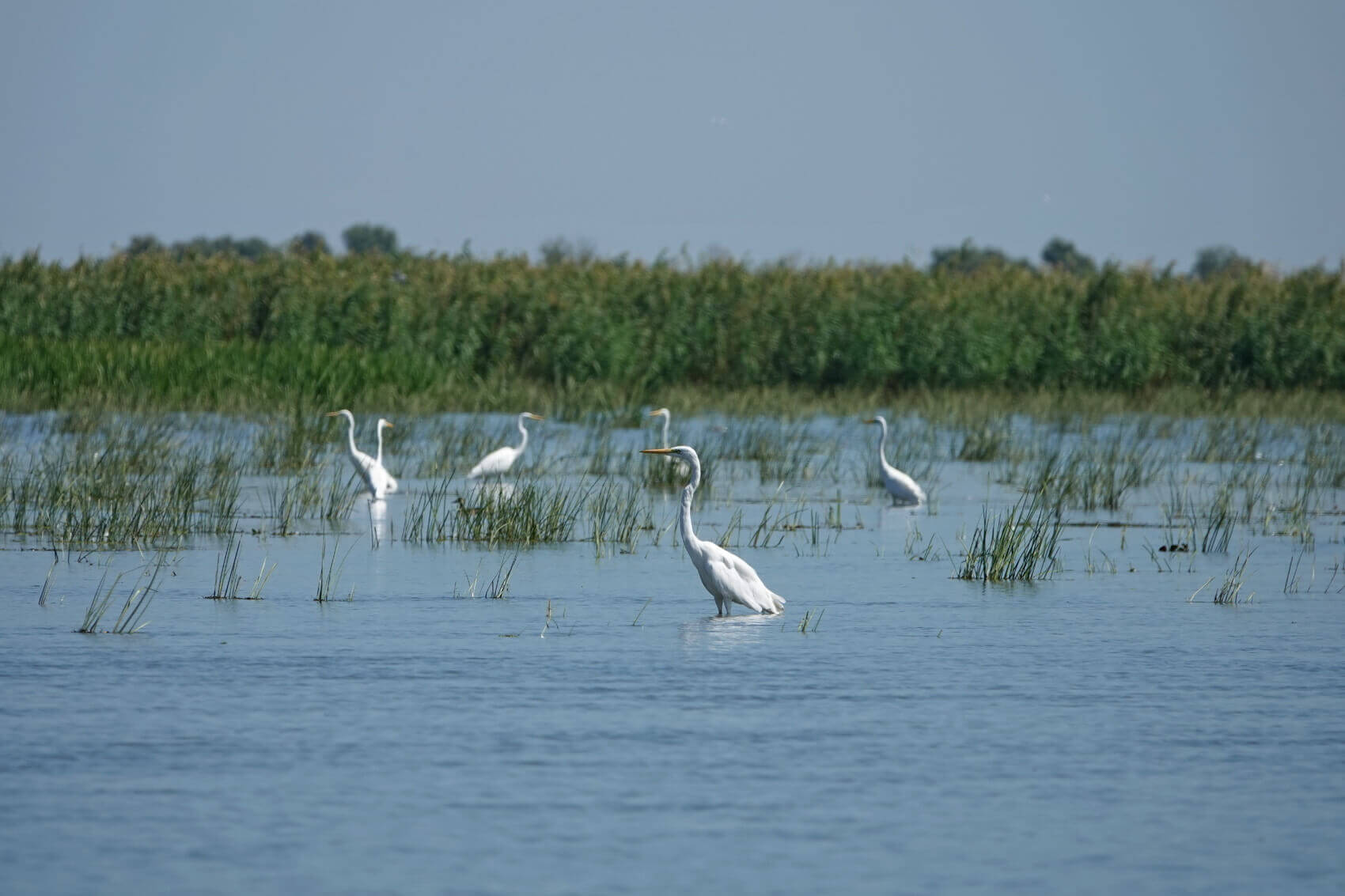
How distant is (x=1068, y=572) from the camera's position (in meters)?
13.2

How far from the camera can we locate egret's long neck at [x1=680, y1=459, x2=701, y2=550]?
36.5 feet

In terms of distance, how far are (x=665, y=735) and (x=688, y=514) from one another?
372 cm

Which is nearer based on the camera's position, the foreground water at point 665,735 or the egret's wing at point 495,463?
the foreground water at point 665,735

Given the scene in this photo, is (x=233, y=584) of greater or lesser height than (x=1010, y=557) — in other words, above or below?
below

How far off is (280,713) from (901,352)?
2540 cm

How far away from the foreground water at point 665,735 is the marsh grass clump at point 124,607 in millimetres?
113

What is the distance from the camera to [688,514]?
11.6 m

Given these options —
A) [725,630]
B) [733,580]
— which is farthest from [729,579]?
[725,630]

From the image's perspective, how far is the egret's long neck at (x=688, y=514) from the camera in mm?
11119

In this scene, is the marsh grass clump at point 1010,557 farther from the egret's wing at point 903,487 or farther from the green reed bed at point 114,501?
the green reed bed at point 114,501

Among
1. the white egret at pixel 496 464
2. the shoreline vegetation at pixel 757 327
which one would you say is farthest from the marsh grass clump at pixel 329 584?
the shoreline vegetation at pixel 757 327

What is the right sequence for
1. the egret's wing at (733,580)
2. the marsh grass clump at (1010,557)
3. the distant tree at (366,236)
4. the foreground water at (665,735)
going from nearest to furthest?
the foreground water at (665,735) < the egret's wing at (733,580) < the marsh grass clump at (1010,557) < the distant tree at (366,236)

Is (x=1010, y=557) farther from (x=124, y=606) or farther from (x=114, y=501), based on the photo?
(x=114, y=501)

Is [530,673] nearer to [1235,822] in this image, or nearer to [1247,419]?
[1235,822]
